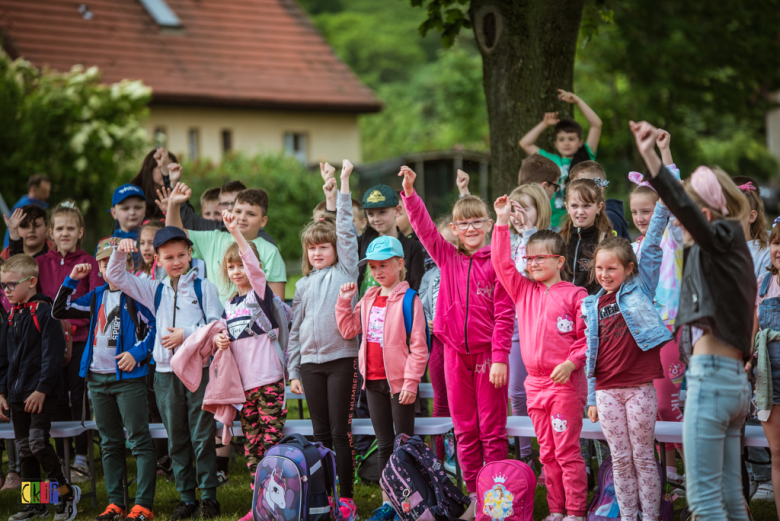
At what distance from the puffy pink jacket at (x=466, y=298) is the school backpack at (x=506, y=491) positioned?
76 cm

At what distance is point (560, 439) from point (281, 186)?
1802 centimetres

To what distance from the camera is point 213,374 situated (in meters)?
5.41

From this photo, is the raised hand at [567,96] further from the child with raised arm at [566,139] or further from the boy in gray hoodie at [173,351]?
the boy in gray hoodie at [173,351]

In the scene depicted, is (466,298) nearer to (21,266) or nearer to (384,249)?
(384,249)

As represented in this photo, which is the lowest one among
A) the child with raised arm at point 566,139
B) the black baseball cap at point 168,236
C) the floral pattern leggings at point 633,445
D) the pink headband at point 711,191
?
the floral pattern leggings at point 633,445

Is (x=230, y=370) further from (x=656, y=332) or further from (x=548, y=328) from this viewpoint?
(x=656, y=332)

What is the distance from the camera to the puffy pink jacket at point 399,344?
5098mm

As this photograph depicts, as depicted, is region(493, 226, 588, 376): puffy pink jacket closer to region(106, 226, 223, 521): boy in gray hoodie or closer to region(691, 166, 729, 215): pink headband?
region(691, 166, 729, 215): pink headband

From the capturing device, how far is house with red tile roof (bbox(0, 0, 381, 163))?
23719 mm

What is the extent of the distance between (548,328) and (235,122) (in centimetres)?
2295

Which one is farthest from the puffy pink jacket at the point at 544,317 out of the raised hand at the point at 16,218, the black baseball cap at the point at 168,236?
the raised hand at the point at 16,218

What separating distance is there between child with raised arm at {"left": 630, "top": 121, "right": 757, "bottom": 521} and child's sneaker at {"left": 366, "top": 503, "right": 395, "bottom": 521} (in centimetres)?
203

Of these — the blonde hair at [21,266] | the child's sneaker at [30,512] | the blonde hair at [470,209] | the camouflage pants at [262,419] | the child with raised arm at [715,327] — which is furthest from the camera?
the blonde hair at [21,266]

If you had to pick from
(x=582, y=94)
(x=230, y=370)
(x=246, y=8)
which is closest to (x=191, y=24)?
(x=246, y=8)
